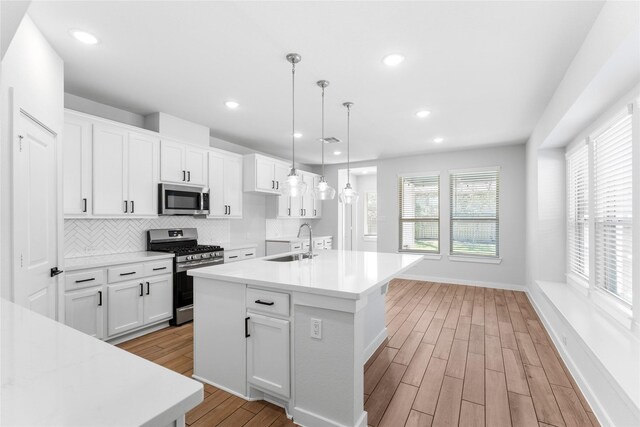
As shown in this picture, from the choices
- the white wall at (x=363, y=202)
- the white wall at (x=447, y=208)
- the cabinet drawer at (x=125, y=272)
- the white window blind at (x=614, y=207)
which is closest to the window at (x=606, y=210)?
the white window blind at (x=614, y=207)

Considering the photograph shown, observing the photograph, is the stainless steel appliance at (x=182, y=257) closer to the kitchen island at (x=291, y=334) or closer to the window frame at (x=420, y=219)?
the kitchen island at (x=291, y=334)

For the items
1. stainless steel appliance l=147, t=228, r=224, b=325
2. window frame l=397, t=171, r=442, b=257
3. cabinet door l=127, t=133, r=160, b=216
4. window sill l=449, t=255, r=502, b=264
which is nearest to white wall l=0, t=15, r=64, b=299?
cabinet door l=127, t=133, r=160, b=216

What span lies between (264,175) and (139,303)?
2664 millimetres

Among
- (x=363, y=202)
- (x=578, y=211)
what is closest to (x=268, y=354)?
(x=578, y=211)

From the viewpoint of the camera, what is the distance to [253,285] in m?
2.14

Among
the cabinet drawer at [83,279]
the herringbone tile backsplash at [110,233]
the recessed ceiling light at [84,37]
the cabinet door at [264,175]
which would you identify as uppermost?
the recessed ceiling light at [84,37]

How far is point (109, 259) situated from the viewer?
10.3ft

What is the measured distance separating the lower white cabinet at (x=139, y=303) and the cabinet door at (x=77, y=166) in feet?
2.78

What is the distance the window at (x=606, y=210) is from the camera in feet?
7.57

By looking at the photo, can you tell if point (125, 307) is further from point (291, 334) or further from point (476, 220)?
point (476, 220)

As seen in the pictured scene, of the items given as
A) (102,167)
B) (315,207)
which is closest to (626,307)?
(102,167)

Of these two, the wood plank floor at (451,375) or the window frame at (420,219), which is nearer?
the wood plank floor at (451,375)

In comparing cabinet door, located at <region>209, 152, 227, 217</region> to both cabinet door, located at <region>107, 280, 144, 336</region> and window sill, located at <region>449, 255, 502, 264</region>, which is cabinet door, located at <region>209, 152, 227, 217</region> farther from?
window sill, located at <region>449, 255, 502, 264</region>

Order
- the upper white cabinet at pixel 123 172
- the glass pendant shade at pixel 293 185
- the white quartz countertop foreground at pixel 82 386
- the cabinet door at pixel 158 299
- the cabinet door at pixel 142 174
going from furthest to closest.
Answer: the cabinet door at pixel 142 174, the cabinet door at pixel 158 299, the upper white cabinet at pixel 123 172, the glass pendant shade at pixel 293 185, the white quartz countertop foreground at pixel 82 386
